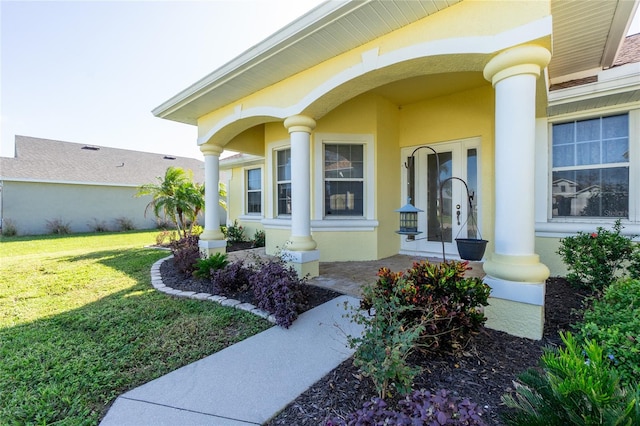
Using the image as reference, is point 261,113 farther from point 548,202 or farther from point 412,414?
point 548,202

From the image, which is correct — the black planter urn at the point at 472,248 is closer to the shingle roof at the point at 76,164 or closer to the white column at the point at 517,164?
the white column at the point at 517,164

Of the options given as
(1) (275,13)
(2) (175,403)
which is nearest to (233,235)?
(1) (275,13)

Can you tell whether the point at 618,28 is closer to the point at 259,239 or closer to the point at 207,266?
the point at 207,266

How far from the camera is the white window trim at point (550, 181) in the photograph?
13.8 feet

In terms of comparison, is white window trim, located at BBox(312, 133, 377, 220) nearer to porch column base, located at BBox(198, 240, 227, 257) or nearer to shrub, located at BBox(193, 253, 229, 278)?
shrub, located at BBox(193, 253, 229, 278)

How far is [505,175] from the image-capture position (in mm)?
2939

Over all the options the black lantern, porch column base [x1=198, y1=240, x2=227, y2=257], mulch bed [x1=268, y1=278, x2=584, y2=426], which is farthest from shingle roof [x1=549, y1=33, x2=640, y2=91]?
porch column base [x1=198, y1=240, x2=227, y2=257]

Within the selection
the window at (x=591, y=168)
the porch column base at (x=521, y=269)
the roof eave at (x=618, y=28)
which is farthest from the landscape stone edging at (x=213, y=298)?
the roof eave at (x=618, y=28)

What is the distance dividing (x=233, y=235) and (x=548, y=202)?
31.0 feet

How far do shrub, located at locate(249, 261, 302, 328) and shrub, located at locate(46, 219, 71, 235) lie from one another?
1703cm

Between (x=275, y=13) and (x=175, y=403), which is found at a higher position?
(x=275, y=13)

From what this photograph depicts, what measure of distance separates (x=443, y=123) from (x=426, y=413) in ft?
19.7

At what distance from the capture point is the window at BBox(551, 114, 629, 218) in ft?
14.3

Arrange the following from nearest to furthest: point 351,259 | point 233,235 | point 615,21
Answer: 1. point 615,21
2. point 351,259
3. point 233,235
